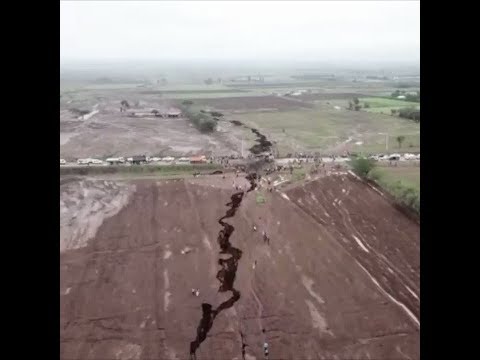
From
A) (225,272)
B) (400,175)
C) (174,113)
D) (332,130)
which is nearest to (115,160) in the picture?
(225,272)

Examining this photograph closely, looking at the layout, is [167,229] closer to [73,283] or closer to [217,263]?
[217,263]

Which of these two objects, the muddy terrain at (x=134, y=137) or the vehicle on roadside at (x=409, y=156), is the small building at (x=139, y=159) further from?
the vehicle on roadside at (x=409, y=156)

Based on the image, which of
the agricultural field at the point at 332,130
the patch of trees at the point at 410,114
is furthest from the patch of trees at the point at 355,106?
the patch of trees at the point at 410,114

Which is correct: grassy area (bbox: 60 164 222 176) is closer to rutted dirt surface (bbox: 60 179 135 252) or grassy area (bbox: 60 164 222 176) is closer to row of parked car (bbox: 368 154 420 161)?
rutted dirt surface (bbox: 60 179 135 252)

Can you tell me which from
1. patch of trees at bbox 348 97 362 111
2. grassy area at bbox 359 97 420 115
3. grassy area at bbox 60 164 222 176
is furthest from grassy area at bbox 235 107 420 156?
grassy area at bbox 60 164 222 176

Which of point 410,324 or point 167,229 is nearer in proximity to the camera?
point 410,324
